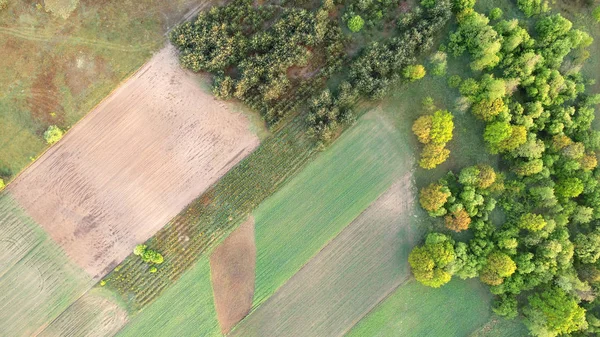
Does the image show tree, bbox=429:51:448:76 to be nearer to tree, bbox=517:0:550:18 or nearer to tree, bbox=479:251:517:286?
tree, bbox=517:0:550:18

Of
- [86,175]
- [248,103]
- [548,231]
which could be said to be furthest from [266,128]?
[548,231]

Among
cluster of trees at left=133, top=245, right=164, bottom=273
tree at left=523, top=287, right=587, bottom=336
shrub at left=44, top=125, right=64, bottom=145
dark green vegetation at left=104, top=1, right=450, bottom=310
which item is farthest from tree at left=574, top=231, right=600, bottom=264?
shrub at left=44, top=125, right=64, bottom=145

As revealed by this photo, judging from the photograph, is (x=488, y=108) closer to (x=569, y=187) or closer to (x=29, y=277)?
(x=569, y=187)

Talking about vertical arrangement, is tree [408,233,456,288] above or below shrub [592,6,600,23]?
below

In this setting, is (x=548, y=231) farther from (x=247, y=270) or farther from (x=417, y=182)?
(x=247, y=270)

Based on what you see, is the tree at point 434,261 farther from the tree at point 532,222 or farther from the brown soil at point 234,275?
the brown soil at point 234,275

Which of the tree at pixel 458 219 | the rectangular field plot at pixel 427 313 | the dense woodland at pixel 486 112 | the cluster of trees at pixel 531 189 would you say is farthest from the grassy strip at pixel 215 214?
the rectangular field plot at pixel 427 313
